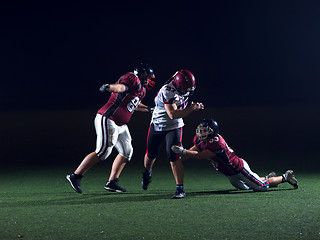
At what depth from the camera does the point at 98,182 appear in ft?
21.2

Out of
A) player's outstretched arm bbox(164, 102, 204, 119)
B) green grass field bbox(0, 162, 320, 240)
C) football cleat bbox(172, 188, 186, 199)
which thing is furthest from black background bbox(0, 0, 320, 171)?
football cleat bbox(172, 188, 186, 199)

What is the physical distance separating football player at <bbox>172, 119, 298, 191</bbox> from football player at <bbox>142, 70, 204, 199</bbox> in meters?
0.19

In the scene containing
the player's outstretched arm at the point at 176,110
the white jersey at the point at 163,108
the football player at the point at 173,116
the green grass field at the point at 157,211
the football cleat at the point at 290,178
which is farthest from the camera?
the football cleat at the point at 290,178

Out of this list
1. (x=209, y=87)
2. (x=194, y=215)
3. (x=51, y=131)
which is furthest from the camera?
(x=209, y=87)

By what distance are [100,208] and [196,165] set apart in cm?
316

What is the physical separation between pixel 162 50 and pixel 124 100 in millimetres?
14015

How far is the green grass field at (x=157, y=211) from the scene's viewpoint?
3.83 m

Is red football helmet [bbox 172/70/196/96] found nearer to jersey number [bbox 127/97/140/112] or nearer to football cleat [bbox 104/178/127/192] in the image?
jersey number [bbox 127/97/140/112]

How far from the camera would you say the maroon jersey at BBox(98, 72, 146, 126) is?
224 inches

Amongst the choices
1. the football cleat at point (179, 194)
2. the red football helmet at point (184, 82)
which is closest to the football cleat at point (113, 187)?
the football cleat at point (179, 194)

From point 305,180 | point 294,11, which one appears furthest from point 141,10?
point 305,180

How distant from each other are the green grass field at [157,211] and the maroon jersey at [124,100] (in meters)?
0.83

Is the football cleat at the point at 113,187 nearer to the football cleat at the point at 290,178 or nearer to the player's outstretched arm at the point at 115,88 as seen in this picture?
the player's outstretched arm at the point at 115,88

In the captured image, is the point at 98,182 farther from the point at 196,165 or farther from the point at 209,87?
the point at 209,87
